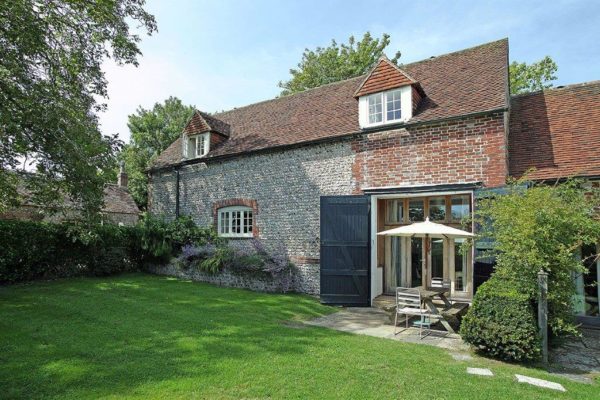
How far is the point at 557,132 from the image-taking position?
10008 millimetres

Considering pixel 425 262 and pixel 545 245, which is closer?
pixel 545 245

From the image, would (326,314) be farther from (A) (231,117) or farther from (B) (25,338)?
(A) (231,117)

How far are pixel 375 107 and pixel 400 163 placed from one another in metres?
2.00

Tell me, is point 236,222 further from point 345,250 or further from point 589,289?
point 589,289

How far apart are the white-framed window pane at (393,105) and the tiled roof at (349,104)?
57 centimetres

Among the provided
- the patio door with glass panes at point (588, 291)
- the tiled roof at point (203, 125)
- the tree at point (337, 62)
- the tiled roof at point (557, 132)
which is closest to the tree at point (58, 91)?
the tiled roof at point (203, 125)

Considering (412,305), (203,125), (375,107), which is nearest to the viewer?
(412,305)

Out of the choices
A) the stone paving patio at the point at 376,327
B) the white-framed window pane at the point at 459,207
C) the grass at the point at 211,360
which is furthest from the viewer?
the white-framed window pane at the point at 459,207

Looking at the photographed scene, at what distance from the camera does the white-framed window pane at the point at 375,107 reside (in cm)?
1104

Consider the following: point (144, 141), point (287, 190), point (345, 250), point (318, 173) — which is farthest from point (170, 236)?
point (144, 141)

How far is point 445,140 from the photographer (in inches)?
385

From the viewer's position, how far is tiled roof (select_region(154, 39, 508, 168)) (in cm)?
1001

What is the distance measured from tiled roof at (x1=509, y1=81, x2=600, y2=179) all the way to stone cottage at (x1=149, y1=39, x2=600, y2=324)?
0.11 feet

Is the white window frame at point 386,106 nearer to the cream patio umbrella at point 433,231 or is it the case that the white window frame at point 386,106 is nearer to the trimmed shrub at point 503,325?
the cream patio umbrella at point 433,231
